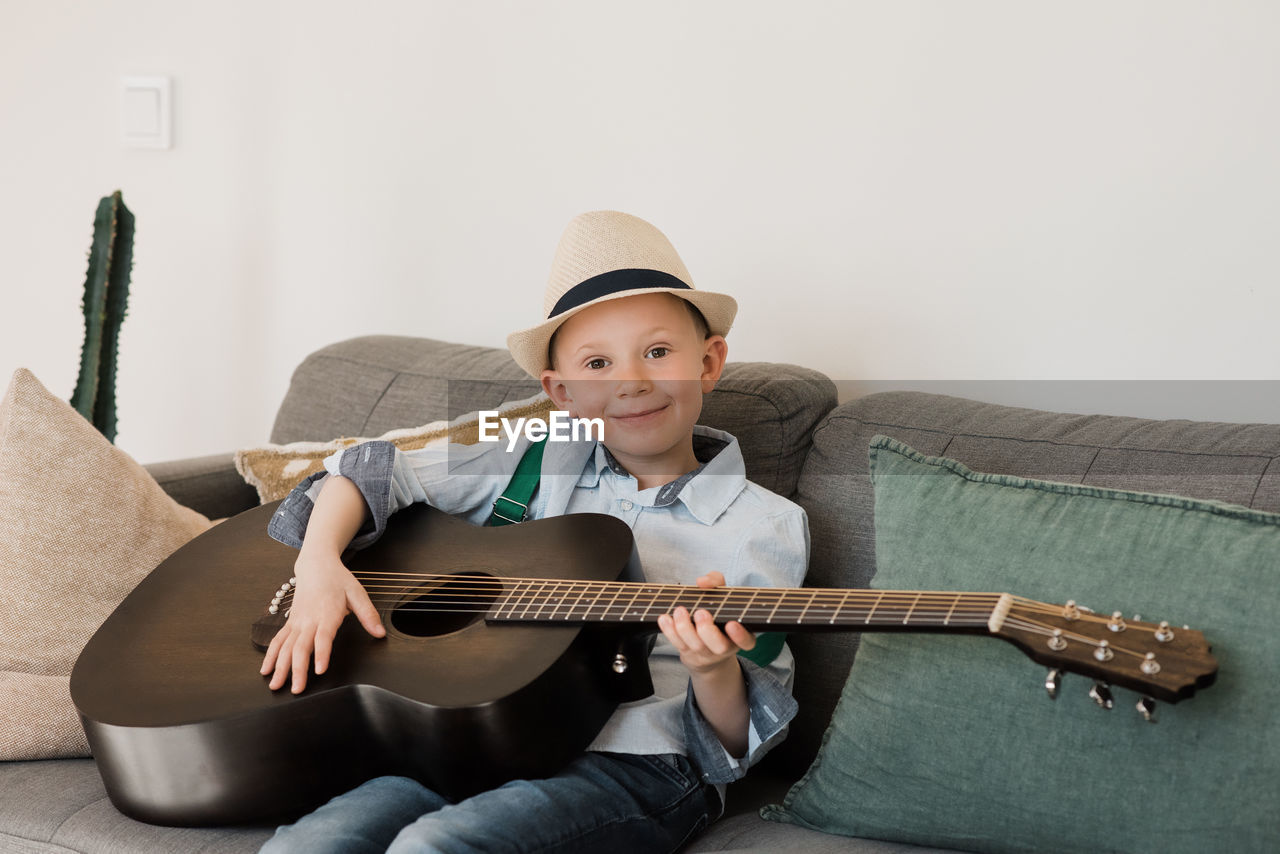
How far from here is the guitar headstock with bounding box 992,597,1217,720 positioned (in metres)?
0.84

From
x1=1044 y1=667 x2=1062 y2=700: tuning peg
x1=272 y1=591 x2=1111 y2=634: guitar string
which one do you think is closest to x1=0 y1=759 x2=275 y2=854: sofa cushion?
x1=272 y1=591 x2=1111 y2=634: guitar string

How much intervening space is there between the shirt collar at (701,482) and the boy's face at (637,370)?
41mm

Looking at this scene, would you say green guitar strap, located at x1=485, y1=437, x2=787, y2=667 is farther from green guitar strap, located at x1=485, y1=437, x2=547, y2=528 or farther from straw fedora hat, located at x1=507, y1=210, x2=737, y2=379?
straw fedora hat, located at x1=507, y1=210, x2=737, y2=379

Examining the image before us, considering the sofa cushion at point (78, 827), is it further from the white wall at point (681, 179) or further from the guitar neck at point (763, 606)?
the white wall at point (681, 179)

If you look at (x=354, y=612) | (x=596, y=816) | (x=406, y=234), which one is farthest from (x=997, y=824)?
(x=406, y=234)

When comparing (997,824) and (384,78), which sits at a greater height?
(384,78)

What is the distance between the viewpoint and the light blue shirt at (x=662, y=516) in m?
1.24

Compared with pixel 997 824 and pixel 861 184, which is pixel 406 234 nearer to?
pixel 861 184

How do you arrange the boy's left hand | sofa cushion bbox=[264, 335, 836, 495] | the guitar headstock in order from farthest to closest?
1. sofa cushion bbox=[264, 335, 836, 495]
2. the boy's left hand
3. the guitar headstock

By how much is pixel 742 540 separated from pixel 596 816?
381mm

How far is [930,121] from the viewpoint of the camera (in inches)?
64.4

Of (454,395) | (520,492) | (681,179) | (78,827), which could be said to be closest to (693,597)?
(520,492)

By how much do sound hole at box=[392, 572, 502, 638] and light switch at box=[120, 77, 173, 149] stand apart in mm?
1674

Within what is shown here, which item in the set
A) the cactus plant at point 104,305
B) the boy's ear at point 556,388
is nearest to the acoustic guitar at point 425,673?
the boy's ear at point 556,388
